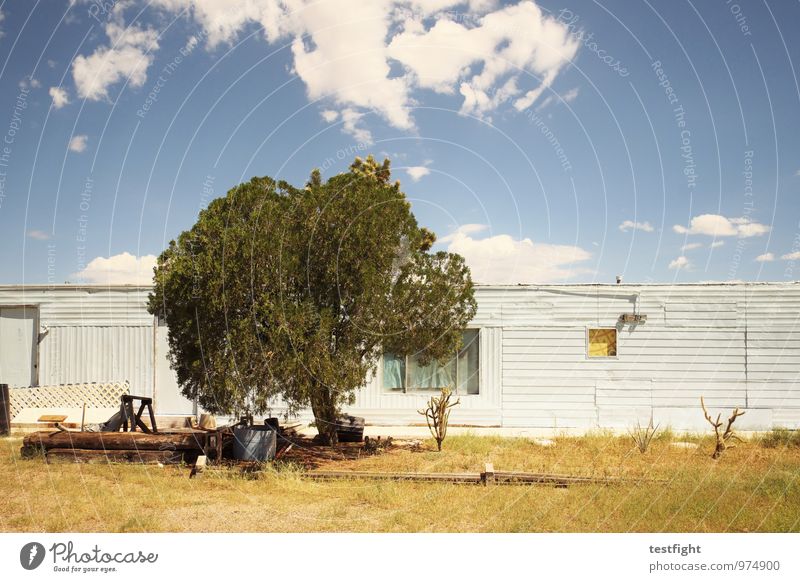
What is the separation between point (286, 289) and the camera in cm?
963

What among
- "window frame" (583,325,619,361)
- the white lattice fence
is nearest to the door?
the white lattice fence

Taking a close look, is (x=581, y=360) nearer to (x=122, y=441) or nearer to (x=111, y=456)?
(x=122, y=441)

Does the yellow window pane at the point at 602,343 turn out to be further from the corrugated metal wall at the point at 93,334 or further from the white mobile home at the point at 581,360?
the corrugated metal wall at the point at 93,334

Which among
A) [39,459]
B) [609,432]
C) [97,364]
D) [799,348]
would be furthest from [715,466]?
[97,364]

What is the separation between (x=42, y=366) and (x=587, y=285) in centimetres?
1469

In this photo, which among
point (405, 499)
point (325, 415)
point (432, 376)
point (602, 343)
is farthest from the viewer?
point (432, 376)

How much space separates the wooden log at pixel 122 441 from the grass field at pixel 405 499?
400 mm

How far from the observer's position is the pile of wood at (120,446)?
35.1 ft

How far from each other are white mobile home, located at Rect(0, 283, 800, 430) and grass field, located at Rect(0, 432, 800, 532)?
4311mm

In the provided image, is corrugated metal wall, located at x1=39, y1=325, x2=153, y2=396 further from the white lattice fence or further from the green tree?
the green tree

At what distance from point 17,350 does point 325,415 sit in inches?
398

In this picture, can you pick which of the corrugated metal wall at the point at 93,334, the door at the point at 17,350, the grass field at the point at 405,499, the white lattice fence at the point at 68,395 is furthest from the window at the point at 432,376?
the door at the point at 17,350

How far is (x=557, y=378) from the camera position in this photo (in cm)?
1577

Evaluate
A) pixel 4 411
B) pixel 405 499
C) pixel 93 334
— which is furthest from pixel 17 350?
pixel 405 499
